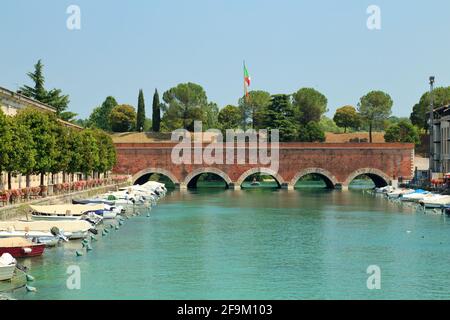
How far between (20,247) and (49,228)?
5171mm

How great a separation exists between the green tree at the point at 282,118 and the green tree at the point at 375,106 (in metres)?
19.8

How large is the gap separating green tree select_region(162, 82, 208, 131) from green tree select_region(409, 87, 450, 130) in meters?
37.8

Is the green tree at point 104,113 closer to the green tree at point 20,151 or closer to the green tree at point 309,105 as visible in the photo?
the green tree at point 309,105

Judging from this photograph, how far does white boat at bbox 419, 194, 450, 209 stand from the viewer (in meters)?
61.9

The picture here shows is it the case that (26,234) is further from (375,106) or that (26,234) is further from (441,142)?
(375,106)

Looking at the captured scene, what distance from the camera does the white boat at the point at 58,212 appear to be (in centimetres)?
4522

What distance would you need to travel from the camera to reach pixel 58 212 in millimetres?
46656

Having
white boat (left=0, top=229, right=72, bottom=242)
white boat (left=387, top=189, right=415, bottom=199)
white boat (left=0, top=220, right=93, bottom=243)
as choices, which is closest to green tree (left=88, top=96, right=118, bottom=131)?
white boat (left=387, top=189, right=415, bottom=199)

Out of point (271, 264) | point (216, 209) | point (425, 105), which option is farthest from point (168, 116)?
point (271, 264)

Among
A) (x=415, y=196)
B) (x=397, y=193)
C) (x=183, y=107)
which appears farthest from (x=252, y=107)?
(x=415, y=196)

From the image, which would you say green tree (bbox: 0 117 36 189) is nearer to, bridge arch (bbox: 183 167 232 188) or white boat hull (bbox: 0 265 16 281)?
white boat hull (bbox: 0 265 16 281)

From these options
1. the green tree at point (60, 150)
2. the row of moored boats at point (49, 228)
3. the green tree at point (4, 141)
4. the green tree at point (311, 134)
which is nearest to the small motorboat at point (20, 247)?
the row of moored boats at point (49, 228)

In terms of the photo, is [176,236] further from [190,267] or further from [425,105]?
[425,105]

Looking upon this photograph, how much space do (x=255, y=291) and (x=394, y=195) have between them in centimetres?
5029
